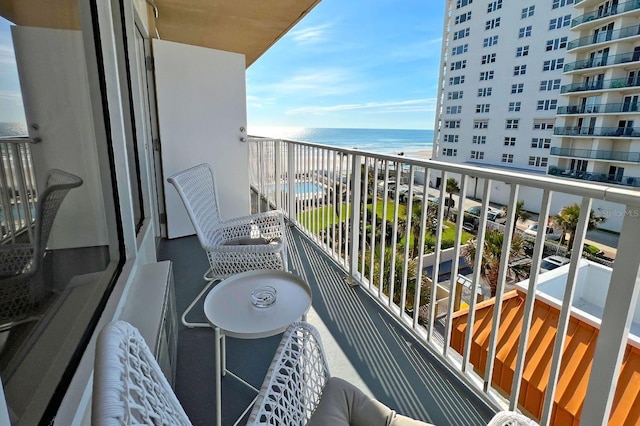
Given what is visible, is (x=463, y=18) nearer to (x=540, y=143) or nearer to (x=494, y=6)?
(x=494, y=6)

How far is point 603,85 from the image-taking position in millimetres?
17719

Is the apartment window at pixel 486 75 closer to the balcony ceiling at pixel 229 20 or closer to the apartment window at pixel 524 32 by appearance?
the apartment window at pixel 524 32

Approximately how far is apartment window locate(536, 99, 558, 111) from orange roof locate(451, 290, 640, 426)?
91.8 ft

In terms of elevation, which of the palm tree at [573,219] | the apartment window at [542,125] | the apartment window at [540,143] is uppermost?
the apartment window at [542,125]

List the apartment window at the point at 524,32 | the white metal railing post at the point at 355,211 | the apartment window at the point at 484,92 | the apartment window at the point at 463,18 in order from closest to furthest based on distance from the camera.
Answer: the white metal railing post at the point at 355,211 < the apartment window at the point at 524,32 < the apartment window at the point at 484,92 < the apartment window at the point at 463,18

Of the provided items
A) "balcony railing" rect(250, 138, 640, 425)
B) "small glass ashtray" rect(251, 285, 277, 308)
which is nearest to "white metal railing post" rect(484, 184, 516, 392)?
"balcony railing" rect(250, 138, 640, 425)

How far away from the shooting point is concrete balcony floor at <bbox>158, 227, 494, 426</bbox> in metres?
1.47

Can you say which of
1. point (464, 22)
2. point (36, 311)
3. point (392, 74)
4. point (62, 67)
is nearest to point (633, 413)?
point (36, 311)

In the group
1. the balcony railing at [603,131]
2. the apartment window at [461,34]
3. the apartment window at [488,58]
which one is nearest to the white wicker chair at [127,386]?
the balcony railing at [603,131]

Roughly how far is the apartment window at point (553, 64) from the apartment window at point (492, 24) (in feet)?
17.9

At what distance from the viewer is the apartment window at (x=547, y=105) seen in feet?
77.4

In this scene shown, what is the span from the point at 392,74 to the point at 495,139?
61.6 ft

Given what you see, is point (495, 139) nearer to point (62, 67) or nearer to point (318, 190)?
point (318, 190)

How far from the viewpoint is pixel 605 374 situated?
1.01 m
